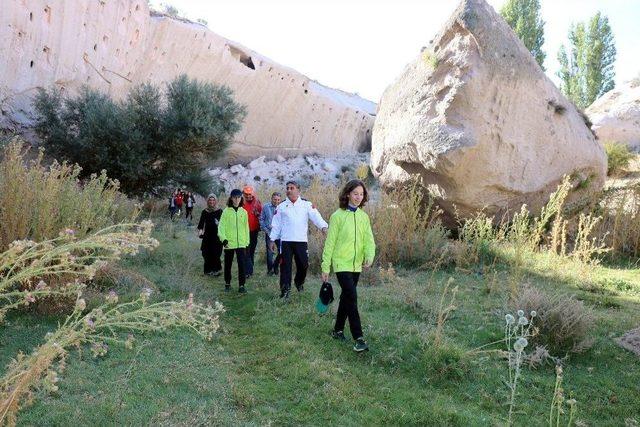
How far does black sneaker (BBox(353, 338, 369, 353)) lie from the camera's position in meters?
4.57

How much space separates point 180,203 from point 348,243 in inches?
488

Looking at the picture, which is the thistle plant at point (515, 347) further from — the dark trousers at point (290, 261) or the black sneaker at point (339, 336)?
the dark trousers at point (290, 261)

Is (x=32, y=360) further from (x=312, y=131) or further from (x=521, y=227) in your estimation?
(x=312, y=131)

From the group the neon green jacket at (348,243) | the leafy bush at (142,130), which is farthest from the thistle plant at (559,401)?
the leafy bush at (142,130)

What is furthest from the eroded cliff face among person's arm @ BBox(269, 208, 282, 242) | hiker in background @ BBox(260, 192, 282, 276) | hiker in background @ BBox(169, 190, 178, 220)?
person's arm @ BBox(269, 208, 282, 242)

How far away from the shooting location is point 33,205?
5133mm

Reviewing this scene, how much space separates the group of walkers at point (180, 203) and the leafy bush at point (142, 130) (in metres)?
0.53

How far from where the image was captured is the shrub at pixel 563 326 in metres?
4.68

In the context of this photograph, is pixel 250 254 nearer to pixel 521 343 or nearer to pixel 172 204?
pixel 521 343

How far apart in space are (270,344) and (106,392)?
5.37 feet

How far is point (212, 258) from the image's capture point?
27.6 feet

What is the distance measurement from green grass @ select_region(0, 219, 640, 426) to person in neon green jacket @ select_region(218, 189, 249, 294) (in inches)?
46.4

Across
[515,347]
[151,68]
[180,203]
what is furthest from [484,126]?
[151,68]

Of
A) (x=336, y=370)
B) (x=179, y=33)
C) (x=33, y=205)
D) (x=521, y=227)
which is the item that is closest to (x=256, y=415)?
(x=336, y=370)
